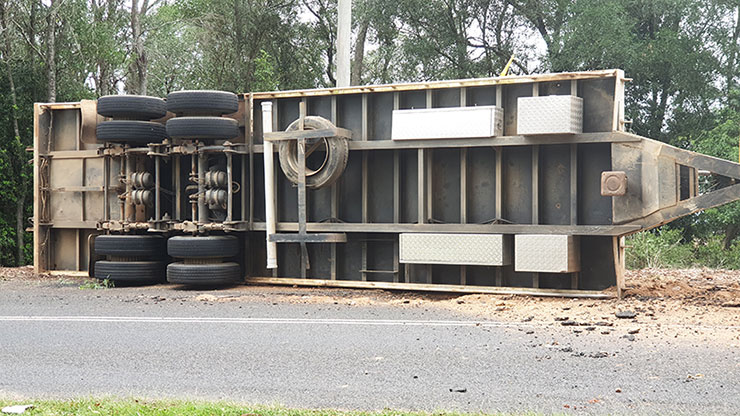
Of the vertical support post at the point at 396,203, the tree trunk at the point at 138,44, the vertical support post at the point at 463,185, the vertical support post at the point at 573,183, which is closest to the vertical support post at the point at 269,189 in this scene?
the vertical support post at the point at 396,203

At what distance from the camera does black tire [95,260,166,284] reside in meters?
14.7

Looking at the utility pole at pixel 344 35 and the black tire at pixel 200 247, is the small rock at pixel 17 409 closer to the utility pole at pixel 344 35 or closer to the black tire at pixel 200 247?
the black tire at pixel 200 247

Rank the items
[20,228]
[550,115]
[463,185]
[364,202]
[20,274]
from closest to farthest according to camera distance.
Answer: [550,115], [463,185], [364,202], [20,274], [20,228]

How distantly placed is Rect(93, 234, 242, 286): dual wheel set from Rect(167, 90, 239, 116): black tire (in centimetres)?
212

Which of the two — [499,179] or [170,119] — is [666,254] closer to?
[499,179]

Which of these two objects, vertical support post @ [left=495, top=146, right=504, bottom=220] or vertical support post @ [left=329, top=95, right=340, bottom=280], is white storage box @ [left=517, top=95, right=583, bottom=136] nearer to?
vertical support post @ [left=495, top=146, right=504, bottom=220]

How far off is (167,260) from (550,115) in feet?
24.4

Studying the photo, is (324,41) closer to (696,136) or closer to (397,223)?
(696,136)

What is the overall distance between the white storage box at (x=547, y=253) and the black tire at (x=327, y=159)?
3.05m

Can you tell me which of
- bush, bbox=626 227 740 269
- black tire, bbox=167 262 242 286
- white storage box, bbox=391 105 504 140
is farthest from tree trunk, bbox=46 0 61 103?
bush, bbox=626 227 740 269

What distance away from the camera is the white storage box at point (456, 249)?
480 inches

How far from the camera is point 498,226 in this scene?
40.2 ft

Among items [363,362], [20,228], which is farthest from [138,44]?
[363,362]

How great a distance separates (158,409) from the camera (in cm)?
557
